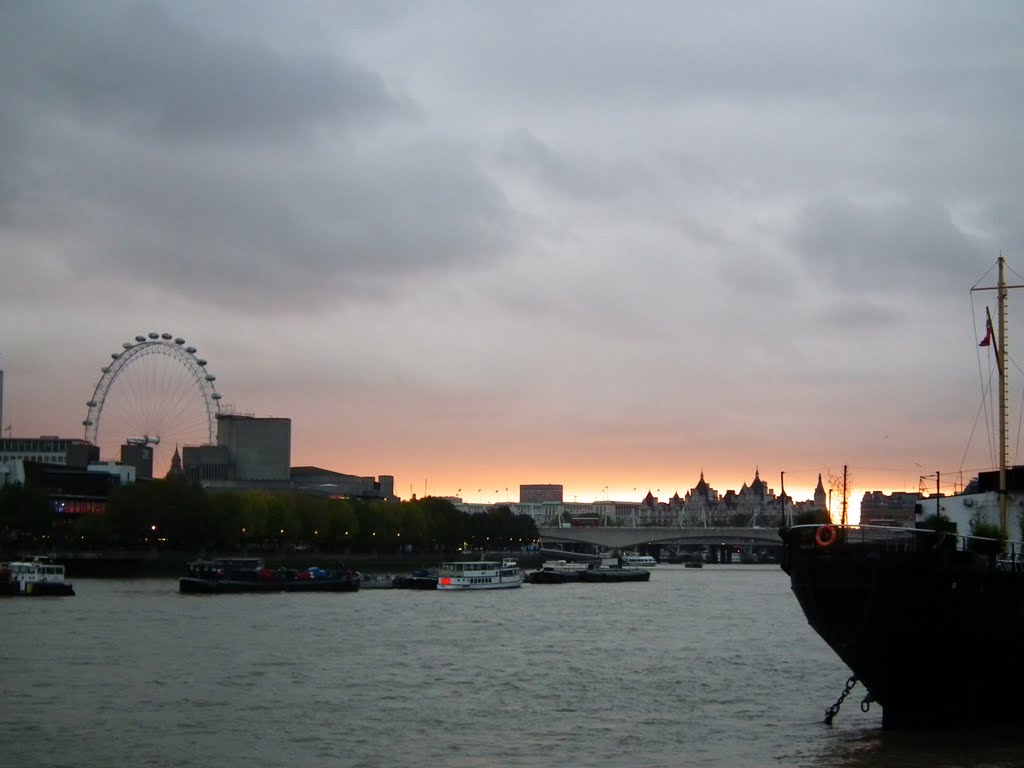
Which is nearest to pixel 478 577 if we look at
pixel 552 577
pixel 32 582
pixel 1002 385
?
pixel 552 577

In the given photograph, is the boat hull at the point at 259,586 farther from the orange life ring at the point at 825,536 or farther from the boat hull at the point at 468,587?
the orange life ring at the point at 825,536

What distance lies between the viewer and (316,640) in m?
67.6

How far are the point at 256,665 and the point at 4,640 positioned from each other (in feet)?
48.7

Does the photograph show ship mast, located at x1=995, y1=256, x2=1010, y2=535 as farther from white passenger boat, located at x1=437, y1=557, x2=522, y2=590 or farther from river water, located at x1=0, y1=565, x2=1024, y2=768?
white passenger boat, located at x1=437, y1=557, x2=522, y2=590

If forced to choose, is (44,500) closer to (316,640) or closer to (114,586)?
(114,586)

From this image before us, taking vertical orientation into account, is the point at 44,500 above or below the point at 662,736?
above

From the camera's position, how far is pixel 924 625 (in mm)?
36531

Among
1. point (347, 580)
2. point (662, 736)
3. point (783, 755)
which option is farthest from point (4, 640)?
point (347, 580)

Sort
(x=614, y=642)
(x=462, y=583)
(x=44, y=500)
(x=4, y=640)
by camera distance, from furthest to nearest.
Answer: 1. (x=44, y=500)
2. (x=462, y=583)
3. (x=614, y=642)
4. (x=4, y=640)

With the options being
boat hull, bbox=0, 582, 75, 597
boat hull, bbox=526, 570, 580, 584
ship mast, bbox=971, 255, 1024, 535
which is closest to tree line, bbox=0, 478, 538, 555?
boat hull, bbox=526, 570, 580, 584

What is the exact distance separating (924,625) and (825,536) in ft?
11.7

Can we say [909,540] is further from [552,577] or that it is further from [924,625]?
[552,577]

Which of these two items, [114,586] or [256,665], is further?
[114,586]

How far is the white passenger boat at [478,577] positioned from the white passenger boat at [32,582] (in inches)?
1451
